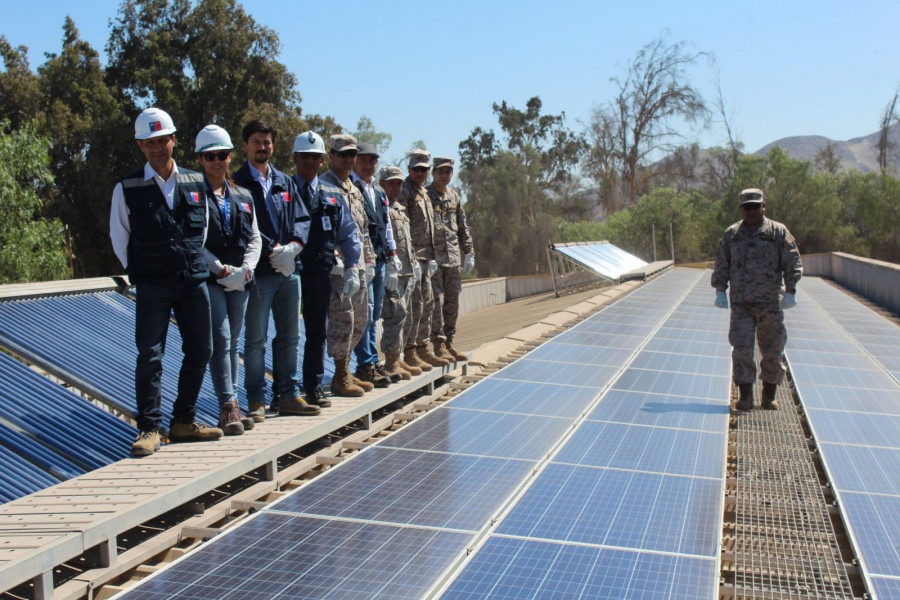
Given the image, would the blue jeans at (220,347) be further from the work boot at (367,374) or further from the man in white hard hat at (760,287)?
the man in white hard hat at (760,287)

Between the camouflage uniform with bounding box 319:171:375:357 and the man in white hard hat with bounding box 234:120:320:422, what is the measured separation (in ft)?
1.47

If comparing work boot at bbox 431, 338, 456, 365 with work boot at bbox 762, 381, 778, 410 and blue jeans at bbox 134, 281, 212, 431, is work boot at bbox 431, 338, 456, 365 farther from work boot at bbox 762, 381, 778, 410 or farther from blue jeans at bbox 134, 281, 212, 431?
blue jeans at bbox 134, 281, 212, 431

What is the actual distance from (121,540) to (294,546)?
0.97 m

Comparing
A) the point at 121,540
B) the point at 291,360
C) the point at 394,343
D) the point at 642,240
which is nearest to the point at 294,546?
the point at 121,540

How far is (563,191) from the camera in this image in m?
68.3

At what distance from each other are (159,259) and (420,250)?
3444 mm

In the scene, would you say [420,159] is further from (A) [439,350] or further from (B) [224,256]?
(B) [224,256]

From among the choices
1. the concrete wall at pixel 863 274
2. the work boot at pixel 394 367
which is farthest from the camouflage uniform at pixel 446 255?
the concrete wall at pixel 863 274

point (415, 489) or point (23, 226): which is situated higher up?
point (23, 226)

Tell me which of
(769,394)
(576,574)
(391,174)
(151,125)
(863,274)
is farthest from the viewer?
(863,274)

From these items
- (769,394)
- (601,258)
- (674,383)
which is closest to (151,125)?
(674,383)

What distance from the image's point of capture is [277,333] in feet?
21.9

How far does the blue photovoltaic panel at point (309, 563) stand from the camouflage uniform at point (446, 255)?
459 cm

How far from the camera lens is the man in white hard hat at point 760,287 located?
26.7ft
